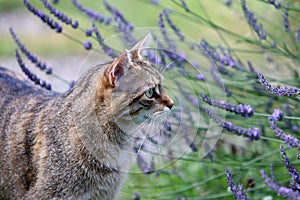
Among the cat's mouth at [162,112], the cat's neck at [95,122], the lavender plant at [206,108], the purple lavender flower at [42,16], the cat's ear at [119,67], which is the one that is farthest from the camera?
the purple lavender flower at [42,16]

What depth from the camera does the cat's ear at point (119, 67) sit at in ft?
6.55

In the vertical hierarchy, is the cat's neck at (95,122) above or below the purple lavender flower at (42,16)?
below

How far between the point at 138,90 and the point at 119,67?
0.41ft

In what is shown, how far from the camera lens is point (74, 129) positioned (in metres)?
2.31

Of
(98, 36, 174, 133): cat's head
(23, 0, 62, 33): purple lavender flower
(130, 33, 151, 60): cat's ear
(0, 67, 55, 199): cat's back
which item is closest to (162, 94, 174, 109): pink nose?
(98, 36, 174, 133): cat's head

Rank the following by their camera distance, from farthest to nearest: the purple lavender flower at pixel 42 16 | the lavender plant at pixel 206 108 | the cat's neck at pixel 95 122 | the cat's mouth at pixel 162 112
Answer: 1. the purple lavender flower at pixel 42 16
2. the lavender plant at pixel 206 108
3. the cat's neck at pixel 95 122
4. the cat's mouth at pixel 162 112

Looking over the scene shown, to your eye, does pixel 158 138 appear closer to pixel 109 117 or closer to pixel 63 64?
pixel 109 117

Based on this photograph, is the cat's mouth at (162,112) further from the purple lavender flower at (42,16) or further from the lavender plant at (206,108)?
the purple lavender flower at (42,16)

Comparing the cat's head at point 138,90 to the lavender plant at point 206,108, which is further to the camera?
the lavender plant at point 206,108

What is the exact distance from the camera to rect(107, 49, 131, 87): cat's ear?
2.00m

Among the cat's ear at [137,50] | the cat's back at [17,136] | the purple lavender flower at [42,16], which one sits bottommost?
the cat's back at [17,136]

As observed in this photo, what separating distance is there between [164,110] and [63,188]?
0.51 m

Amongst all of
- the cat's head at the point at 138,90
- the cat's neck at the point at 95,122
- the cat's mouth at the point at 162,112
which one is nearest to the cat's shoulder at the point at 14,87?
the cat's neck at the point at 95,122

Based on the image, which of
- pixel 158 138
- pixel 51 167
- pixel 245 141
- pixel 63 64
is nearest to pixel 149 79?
pixel 158 138
